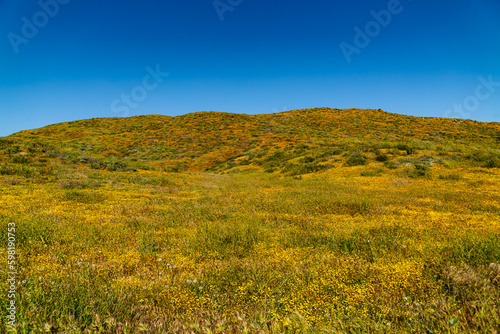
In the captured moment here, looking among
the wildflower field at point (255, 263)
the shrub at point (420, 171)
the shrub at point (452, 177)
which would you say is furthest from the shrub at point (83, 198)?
the shrub at point (452, 177)

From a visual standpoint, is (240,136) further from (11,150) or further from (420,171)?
(420,171)

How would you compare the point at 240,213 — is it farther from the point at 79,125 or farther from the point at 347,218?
the point at 79,125

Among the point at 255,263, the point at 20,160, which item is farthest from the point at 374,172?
the point at 20,160

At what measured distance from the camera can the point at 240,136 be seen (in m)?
52.3

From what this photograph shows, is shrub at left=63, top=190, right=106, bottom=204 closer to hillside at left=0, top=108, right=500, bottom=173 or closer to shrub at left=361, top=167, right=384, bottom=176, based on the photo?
shrub at left=361, top=167, right=384, bottom=176

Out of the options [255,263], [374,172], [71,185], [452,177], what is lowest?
[255,263]

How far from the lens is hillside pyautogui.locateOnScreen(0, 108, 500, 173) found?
37.4m

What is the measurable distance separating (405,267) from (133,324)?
386 centimetres

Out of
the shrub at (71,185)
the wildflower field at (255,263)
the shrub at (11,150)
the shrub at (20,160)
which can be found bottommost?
the wildflower field at (255,263)

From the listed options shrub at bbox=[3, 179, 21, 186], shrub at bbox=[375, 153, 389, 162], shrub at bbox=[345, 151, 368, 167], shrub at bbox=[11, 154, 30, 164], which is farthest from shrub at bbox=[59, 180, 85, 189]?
shrub at bbox=[375, 153, 389, 162]

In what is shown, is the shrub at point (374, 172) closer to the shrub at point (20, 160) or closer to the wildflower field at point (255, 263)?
the wildflower field at point (255, 263)

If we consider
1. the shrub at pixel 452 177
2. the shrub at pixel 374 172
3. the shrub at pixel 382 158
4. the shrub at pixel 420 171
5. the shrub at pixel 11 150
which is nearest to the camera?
the shrub at pixel 452 177

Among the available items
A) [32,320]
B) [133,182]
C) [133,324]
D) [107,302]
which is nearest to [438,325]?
[133,324]

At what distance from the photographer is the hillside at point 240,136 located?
37.4 metres
